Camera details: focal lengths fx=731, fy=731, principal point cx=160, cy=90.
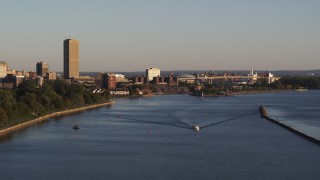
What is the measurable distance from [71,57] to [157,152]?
5380 centimetres

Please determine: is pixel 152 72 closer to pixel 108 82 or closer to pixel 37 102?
pixel 108 82

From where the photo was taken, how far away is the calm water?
31.0 feet

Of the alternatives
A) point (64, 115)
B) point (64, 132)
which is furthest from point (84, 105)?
point (64, 132)

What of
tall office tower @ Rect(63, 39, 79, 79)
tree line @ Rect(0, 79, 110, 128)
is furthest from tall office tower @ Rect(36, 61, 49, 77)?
tree line @ Rect(0, 79, 110, 128)

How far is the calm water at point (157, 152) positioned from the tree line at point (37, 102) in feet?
2.55

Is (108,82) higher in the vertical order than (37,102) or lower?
higher

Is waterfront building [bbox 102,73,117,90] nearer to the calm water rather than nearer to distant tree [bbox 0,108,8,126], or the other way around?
the calm water

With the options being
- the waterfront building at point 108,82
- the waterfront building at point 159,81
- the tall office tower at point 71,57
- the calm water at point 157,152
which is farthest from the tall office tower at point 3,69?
the calm water at point 157,152

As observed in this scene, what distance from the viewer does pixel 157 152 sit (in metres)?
11.3

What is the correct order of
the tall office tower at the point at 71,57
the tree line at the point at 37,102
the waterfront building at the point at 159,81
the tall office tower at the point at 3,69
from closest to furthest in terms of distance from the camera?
1. the tree line at the point at 37,102
2. the tall office tower at the point at 3,69
3. the waterfront building at the point at 159,81
4. the tall office tower at the point at 71,57

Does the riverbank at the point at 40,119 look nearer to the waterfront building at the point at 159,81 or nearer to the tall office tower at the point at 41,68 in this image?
the waterfront building at the point at 159,81

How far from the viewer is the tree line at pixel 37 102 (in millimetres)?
16562

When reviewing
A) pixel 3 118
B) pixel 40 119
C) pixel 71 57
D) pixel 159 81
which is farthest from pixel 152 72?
pixel 3 118

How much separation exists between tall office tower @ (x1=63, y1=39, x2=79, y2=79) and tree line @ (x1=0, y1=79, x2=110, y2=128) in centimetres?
3290
